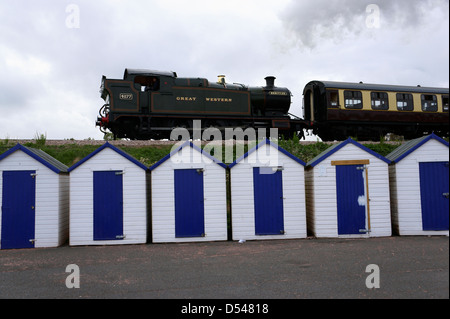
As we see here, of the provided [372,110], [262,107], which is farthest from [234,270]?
[372,110]

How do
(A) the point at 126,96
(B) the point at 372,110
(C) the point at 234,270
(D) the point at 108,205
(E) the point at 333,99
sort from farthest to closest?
(B) the point at 372,110 < (E) the point at 333,99 < (A) the point at 126,96 < (D) the point at 108,205 < (C) the point at 234,270

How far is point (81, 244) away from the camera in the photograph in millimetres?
9859

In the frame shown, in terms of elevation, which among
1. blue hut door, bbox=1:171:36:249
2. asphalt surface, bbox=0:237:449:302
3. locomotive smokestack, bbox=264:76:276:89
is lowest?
asphalt surface, bbox=0:237:449:302

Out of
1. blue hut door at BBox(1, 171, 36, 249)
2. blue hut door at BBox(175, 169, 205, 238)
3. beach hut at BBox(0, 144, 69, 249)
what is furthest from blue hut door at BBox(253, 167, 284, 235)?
blue hut door at BBox(1, 171, 36, 249)

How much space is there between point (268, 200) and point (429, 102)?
15.0 m

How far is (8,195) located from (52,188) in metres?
1.11

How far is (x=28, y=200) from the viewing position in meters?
9.81

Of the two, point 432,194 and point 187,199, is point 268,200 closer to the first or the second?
point 187,199

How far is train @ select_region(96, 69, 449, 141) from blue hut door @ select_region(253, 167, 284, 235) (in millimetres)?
7576

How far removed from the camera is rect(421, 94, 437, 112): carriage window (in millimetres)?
20266

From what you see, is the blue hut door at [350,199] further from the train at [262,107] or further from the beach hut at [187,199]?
the train at [262,107]

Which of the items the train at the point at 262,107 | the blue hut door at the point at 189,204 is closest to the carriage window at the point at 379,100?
the train at the point at 262,107

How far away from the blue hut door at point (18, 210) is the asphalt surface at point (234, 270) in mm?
411

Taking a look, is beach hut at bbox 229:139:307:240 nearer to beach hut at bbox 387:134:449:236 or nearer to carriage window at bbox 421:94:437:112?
beach hut at bbox 387:134:449:236
